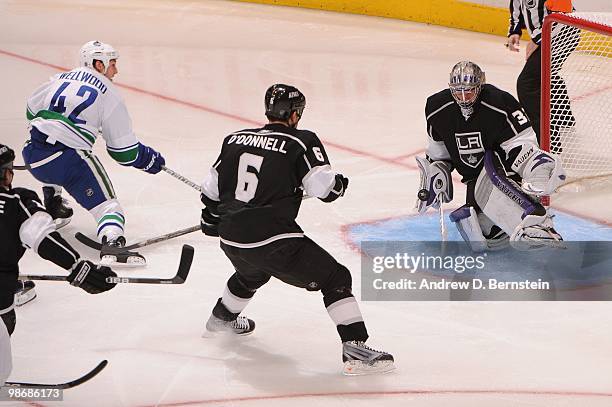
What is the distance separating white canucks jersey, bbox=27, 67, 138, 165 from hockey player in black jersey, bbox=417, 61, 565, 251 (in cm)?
133

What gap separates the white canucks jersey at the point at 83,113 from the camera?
4.79 meters

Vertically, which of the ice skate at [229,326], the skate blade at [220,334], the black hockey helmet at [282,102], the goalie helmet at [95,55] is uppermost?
the goalie helmet at [95,55]

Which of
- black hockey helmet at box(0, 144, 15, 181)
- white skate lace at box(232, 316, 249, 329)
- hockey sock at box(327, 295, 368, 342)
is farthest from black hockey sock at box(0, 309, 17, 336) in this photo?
hockey sock at box(327, 295, 368, 342)

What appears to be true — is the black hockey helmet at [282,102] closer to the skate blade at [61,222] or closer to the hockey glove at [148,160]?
the hockey glove at [148,160]

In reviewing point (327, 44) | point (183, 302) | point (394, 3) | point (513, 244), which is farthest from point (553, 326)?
point (394, 3)

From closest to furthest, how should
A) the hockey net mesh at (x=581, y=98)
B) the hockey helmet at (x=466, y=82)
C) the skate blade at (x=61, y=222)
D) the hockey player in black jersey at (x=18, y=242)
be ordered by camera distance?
the hockey player in black jersey at (x=18, y=242) → the hockey helmet at (x=466, y=82) → the skate blade at (x=61, y=222) → the hockey net mesh at (x=581, y=98)

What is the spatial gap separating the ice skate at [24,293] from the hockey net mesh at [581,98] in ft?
7.94

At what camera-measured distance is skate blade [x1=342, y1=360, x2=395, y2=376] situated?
3.67 metres

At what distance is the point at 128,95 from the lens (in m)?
7.48

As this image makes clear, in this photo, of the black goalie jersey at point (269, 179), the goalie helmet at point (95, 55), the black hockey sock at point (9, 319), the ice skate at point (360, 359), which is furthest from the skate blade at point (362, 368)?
the goalie helmet at point (95, 55)

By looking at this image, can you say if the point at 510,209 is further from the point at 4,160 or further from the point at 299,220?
the point at 4,160

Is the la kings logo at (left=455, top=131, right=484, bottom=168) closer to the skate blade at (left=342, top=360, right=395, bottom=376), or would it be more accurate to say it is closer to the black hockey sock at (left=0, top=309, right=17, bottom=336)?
the skate blade at (left=342, top=360, right=395, bottom=376)

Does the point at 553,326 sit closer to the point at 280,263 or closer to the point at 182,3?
the point at 280,263

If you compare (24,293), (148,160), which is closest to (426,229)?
(148,160)
